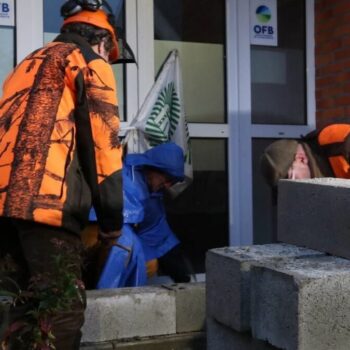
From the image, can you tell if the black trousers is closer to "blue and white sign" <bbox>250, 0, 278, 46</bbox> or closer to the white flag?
the white flag

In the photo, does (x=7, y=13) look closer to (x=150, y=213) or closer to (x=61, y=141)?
(x=150, y=213)

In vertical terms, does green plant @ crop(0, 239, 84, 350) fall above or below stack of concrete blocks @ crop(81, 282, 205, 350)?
above

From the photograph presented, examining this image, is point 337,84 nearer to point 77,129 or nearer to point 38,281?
point 77,129

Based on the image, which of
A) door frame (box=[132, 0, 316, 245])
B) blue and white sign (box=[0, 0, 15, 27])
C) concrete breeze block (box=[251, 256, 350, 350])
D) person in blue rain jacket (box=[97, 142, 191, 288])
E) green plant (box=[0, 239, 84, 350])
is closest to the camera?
concrete breeze block (box=[251, 256, 350, 350])

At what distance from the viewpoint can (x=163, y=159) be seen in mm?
4164

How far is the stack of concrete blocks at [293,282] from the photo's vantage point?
6.47ft

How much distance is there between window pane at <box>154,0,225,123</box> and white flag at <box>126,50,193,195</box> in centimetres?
30

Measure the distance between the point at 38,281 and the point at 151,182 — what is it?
1916 mm

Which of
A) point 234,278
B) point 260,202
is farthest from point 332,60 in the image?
point 234,278

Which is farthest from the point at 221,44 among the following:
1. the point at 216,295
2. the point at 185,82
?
the point at 216,295

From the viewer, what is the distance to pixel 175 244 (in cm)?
434

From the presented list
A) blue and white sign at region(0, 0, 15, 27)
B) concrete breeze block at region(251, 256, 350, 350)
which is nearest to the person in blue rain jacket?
blue and white sign at region(0, 0, 15, 27)

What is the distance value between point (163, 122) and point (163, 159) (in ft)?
1.44

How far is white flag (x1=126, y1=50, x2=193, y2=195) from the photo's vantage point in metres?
4.50
